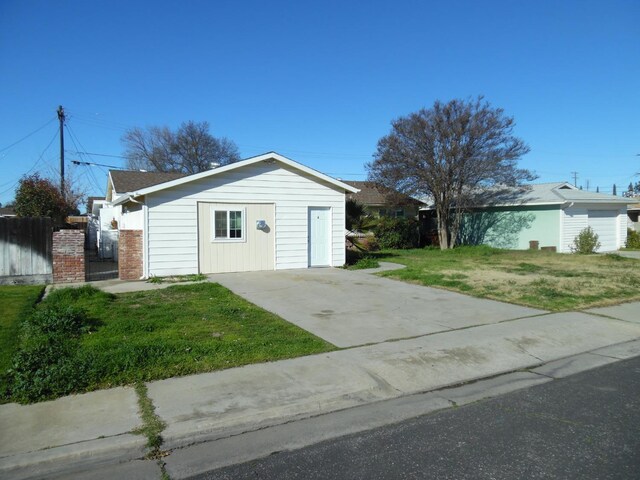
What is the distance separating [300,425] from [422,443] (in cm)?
119

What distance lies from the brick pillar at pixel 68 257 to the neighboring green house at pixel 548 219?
21748 mm

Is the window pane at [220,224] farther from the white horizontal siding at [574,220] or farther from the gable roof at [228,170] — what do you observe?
the white horizontal siding at [574,220]

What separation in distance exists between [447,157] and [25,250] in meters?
19.1

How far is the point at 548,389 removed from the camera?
568 cm

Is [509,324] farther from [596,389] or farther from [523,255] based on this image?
[523,255]

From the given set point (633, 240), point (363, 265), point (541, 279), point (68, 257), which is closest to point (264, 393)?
point (68, 257)

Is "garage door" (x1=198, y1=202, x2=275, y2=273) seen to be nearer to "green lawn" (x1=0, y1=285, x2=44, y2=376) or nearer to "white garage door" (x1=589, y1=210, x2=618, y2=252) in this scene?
"green lawn" (x1=0, y1=285, x2=44, y2=376)

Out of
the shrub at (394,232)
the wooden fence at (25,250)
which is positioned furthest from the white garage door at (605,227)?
the wooden fence at (25,250)

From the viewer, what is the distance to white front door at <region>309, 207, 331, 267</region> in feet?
54.2

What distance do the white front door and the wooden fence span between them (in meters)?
7.88

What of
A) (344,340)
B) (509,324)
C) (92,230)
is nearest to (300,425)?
(344,340)

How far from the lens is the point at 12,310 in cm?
899

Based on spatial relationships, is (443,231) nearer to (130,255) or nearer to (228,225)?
(228,225)

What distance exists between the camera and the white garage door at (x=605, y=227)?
1058 inches
